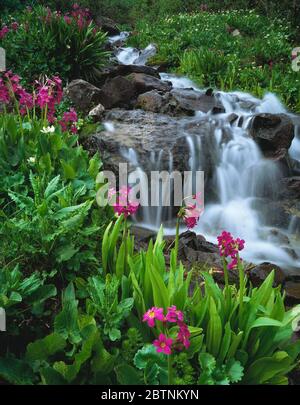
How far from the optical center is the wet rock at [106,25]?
14516 millimetres

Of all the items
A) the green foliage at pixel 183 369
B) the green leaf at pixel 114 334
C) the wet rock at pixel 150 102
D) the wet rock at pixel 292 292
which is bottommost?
the wet rock at pixel 292 292

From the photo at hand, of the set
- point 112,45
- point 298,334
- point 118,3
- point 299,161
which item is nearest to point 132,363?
point 298,334

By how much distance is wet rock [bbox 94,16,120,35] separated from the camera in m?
14.5

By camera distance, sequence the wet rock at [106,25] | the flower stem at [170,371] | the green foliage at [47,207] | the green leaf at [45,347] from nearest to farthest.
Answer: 1. the flower stem at [170,371]
2. the green leaf at [45,347]
3. the green foliage at [47,207]
4. the wet rock at [106,25]

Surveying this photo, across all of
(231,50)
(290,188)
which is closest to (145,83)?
(290,188)

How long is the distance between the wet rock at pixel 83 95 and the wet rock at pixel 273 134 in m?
2.39

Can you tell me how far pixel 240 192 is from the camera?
6.05 m

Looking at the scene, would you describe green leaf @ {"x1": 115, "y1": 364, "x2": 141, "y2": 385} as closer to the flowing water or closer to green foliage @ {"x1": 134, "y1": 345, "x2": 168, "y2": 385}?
green foliage @ {"x1": 134, "y1": 345, "x2": 168, "y2": 385}

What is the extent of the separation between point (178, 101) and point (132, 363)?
5.76 metres

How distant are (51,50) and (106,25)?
26.5 ft

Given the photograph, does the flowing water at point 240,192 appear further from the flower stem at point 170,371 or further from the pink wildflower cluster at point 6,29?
the flower stem at point 170,371
